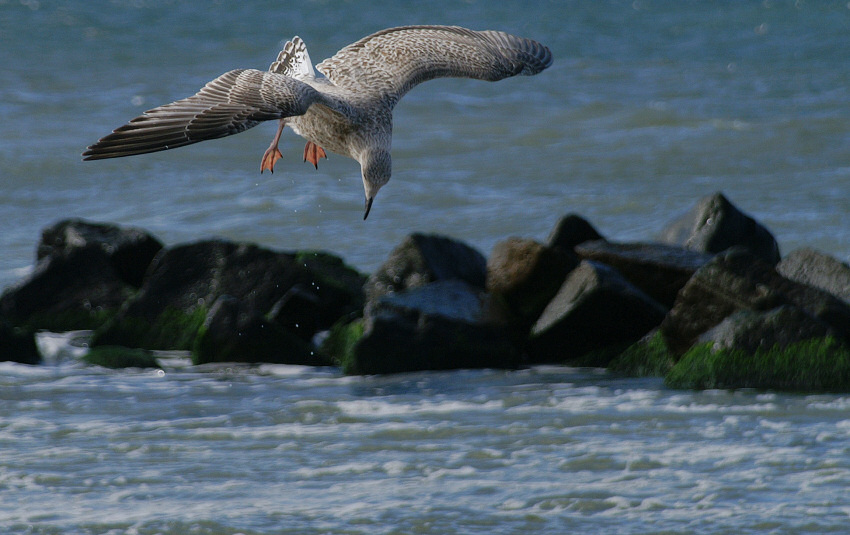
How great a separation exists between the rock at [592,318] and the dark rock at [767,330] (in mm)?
827

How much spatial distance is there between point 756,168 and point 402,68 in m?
10.3

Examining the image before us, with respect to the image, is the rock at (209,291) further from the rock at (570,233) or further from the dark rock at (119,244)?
the rock at (570,233)

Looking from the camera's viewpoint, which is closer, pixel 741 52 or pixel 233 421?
pixel 233 421

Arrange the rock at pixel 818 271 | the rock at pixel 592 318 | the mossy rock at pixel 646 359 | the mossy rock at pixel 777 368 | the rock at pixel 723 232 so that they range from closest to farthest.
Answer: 1. the mossy rock at pixel 777 368
2. the mossy rock at pixel 646 359
3. the rock at pixel 592 318
4. the rock at pixel 818 271
5. the rock at pixel 723 232

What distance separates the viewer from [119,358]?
9.03 meters

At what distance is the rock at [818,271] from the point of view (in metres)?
8.79

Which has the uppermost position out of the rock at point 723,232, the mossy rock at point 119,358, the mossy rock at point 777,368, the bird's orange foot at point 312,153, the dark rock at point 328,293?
the bird's orange foot at point 312,153

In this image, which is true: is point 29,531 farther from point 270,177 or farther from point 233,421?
point 270,177

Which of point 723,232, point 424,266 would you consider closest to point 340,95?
point 424,266

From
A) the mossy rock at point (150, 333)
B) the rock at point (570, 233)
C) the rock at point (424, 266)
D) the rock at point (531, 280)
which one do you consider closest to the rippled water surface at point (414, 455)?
the rock at point (531, 280)

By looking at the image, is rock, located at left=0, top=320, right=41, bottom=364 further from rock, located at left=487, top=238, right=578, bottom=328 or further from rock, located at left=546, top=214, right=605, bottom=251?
rock, located at left=546, top=214, right=605, bottom=251

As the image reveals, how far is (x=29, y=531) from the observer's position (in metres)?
5.76

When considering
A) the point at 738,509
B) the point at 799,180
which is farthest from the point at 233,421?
the point at 799,180

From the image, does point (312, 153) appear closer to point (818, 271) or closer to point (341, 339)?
point (341, 339)
